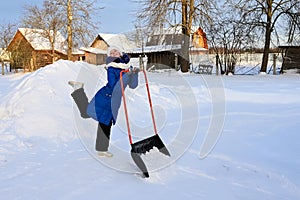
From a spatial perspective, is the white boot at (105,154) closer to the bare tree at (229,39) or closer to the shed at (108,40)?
the bare tree at (229,39)

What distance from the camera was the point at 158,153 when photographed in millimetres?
3770

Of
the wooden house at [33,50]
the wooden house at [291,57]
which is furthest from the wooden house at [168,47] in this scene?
the wooden house at [33,50]

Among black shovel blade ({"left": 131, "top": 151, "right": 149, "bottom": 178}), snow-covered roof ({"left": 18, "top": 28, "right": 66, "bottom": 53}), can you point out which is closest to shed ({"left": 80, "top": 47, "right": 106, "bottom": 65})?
snow-covered roof ({"left": 18, "top": 28, "right": 66, "bottom": 53})

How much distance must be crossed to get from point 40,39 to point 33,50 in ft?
5.44

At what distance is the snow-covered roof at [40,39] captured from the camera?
26.3m

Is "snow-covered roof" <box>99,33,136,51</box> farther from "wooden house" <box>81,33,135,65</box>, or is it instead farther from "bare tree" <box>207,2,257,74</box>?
"bare tree" <box>207,2,257,74</box>

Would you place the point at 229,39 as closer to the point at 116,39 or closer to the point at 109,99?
the point at 109,99

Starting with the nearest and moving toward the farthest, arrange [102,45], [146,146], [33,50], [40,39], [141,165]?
[141,165] → [146,146] → [33,50] → [40,39] → [102,45]

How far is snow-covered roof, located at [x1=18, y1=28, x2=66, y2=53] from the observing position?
2627 cm

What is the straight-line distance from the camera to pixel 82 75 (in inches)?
339

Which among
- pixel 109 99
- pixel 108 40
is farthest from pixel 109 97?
pixel 108 40

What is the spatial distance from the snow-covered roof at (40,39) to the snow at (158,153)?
21857 mm

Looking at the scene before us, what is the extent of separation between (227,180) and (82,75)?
6633 mm

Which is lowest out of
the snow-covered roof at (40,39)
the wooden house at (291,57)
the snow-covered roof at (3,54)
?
the wooden house at (291,57)
